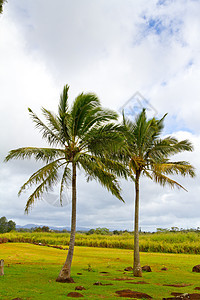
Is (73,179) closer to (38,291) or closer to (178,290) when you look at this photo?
(38,291)

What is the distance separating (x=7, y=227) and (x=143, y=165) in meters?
66.0

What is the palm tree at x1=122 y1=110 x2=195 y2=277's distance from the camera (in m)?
14.8

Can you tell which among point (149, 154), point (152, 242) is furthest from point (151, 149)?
point (152, 242)

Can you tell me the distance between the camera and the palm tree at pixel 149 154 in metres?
14.8

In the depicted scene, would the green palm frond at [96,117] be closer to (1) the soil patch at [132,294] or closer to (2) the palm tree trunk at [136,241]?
(2) the palm tree trunk at [136,241]

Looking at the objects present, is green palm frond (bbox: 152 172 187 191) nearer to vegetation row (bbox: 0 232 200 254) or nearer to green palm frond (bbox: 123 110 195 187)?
green palm frond (bbox: 123 110 195 187)

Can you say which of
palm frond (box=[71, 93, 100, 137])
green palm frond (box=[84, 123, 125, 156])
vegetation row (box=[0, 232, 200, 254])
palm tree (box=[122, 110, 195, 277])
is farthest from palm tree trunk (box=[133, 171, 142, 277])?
vegetation row (box=[0, 232, 200, 254])

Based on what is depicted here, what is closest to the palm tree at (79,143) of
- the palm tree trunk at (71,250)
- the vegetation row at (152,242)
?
the palm tree trunk at (71,250)

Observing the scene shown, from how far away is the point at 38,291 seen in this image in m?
9.53

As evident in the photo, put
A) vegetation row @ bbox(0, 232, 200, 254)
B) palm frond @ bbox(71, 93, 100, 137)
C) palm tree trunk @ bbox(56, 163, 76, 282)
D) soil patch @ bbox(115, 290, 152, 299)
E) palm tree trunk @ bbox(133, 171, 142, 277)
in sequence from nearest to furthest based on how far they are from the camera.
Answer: soil patch @ bbox(115, 290, 152, 299) < palm tree trunk @ bbox(56, 163, 76, 282) < palm frond @ bbox(71, 93, 100, 137) < palm tree trunk @ bbox(133, 171, 142, 277) < vegetation row @ bbox(0, 232, 200, 254)

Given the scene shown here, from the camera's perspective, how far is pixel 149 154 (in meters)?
15.7

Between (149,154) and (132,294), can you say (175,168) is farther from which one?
(132,294)

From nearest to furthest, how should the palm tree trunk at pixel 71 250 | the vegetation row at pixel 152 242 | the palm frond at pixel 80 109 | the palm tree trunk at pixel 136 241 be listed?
the palm tree trunk at pixel 71 250
the palm frond at pixel 80 109
the palm tree trunk at pixel 136 241
the vegetation row at pixel 152 242

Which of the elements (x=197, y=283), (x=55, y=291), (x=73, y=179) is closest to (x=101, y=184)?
(x=73, y=179)
